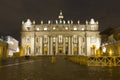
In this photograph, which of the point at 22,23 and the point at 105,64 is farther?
the point at 22,23

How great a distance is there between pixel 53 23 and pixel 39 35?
10.9 metres

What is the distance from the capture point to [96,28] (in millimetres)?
133750

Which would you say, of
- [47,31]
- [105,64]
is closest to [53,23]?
[47,31]

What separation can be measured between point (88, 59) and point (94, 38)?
101314mm

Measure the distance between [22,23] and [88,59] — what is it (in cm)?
11064

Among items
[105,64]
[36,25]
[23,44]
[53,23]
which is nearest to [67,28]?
[53,23]

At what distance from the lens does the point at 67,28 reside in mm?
133375

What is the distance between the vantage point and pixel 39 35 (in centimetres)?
13262

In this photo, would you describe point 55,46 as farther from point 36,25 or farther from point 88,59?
point 88,59

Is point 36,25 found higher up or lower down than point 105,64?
higher up

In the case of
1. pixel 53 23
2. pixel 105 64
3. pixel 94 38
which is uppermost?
pixel 53 23

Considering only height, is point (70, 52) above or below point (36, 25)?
below

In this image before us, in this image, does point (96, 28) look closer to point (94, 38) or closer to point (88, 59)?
point (94, 38)

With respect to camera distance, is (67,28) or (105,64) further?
(67,28)
